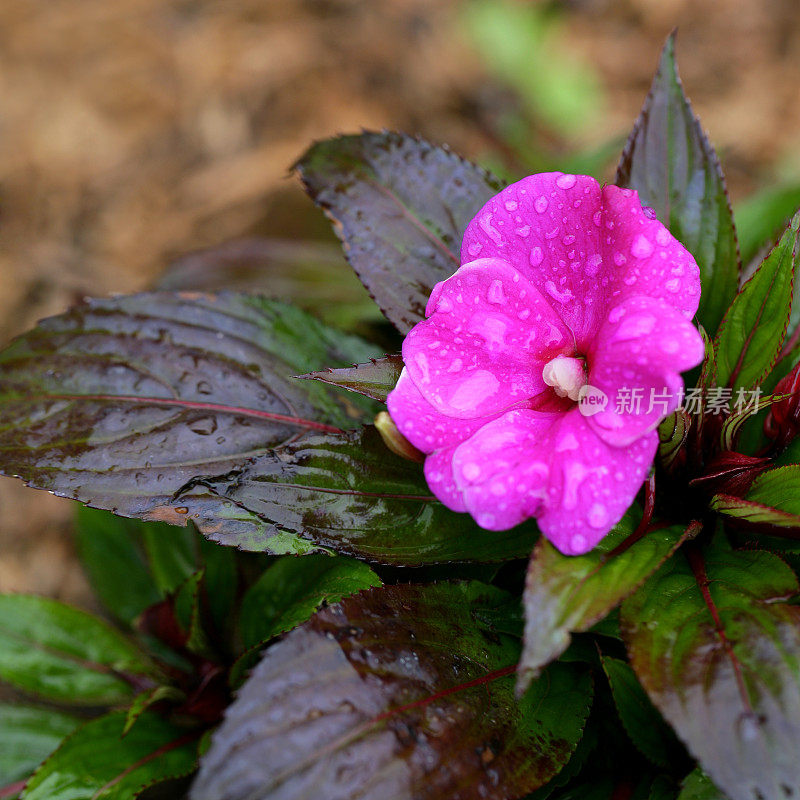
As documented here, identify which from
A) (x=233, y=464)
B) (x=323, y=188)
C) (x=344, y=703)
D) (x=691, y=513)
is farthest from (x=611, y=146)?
(x=344, y=703)

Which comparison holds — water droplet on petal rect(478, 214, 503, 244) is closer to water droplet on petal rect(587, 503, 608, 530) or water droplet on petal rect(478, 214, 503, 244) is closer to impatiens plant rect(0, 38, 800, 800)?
impatiens plant rect(0, 38, 800, 800)

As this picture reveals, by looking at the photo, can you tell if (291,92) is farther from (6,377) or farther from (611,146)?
(6,377)

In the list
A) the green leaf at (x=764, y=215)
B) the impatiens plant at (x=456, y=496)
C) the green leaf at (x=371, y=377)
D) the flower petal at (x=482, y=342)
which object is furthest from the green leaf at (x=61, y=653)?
the green leaf at (x=764, y=215)

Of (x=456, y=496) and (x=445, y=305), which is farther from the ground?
(x=445, y=305)

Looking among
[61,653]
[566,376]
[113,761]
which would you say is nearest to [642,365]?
[566,376]

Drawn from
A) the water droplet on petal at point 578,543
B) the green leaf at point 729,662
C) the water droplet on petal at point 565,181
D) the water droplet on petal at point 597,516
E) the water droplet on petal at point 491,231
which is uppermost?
the water droplet on petal at point 565,181

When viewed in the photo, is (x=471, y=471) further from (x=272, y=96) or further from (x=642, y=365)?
(x=272, y=96)

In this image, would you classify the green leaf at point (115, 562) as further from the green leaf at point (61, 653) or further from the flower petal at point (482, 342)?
the flower petal at point (482, 342)
